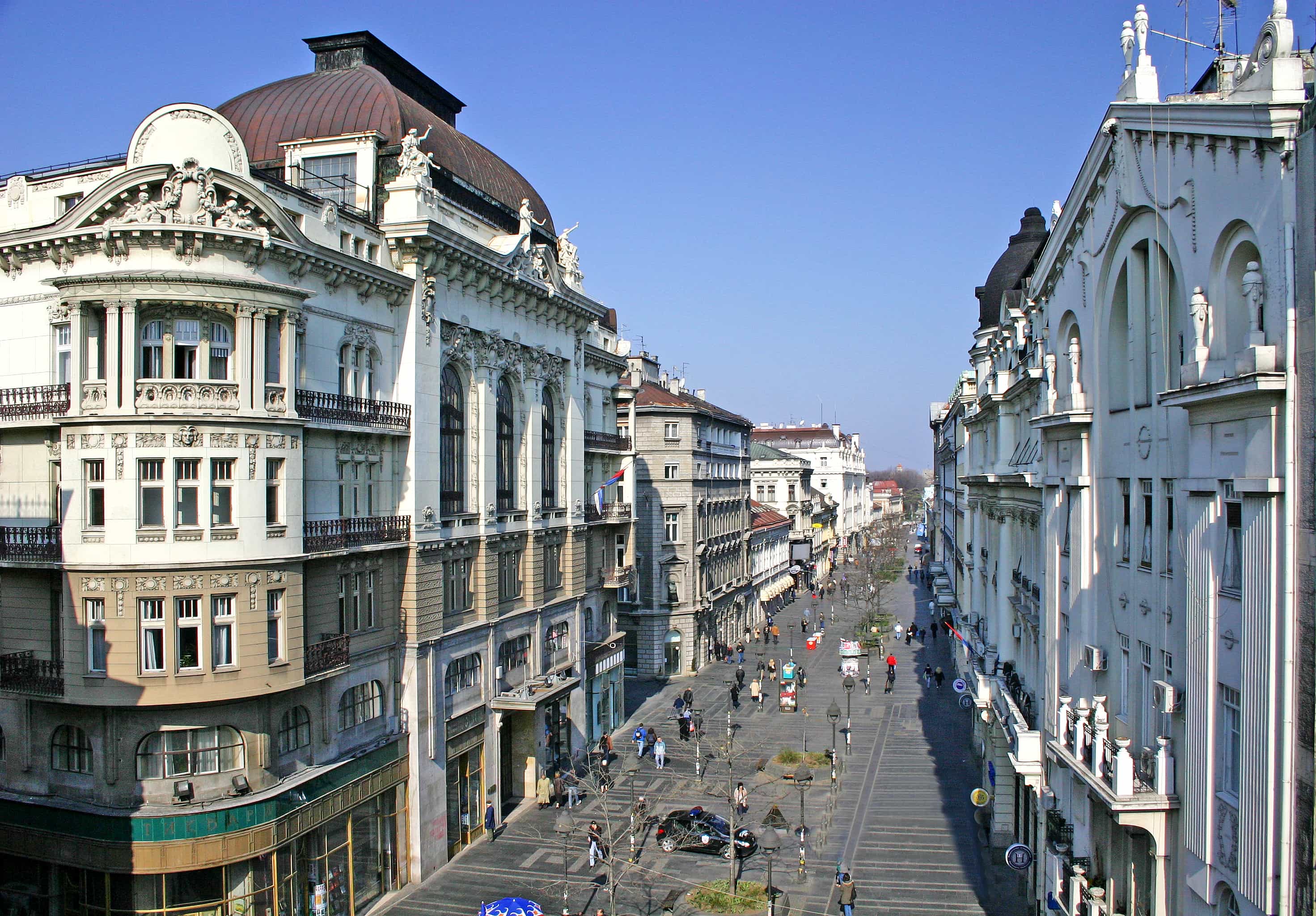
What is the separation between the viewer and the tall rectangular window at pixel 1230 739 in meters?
14.1

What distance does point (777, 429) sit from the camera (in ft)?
572

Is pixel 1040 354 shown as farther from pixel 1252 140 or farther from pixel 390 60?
pixel 390 60

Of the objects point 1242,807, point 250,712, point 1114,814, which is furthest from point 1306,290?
point 250,712

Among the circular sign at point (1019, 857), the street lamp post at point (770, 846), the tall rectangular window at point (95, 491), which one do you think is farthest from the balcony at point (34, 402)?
the circular sign at point (1019, 857)

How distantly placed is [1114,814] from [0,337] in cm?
2806

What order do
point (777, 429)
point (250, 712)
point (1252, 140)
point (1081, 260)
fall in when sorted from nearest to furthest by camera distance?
point (1252, 140) → point (1081, 260) → point (250, 712) → point (777, 429)

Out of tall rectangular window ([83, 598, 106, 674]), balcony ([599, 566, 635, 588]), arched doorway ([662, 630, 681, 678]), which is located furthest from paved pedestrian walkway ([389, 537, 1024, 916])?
tall rectangular window ([83, 598, 106, 674])

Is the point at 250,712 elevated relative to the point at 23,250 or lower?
lower

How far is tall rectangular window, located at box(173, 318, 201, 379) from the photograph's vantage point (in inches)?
930

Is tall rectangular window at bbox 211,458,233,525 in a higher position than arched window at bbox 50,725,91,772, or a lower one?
Answer: higher

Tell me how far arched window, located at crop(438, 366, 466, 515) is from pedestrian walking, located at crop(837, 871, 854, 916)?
16.7 m

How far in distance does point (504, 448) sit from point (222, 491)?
573 inches

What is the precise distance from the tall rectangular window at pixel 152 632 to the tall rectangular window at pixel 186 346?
5314mm

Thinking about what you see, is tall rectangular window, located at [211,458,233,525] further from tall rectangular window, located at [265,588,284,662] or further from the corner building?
tall rectangular window, located at [265,588,284,662]
